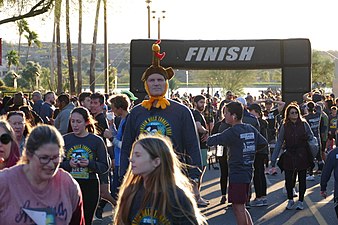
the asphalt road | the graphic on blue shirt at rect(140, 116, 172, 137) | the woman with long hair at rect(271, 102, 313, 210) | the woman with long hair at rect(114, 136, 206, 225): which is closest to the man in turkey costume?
the graphic on blue shirt at rect(140, 116, 172, 137)

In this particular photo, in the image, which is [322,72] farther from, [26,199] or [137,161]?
[26,199]

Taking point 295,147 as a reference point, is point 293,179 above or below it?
below

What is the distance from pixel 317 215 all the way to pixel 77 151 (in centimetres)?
475

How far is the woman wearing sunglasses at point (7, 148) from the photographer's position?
19.2ft

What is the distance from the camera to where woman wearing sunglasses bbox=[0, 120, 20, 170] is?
5852 millimetres

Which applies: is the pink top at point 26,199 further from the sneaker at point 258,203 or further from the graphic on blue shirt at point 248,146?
the sneaker at point 258,203

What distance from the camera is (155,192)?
463cm

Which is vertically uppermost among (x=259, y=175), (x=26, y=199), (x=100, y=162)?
(x=26, y=199)

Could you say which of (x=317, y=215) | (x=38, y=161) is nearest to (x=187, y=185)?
(x=38, y=161)

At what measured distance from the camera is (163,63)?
23.0 meters

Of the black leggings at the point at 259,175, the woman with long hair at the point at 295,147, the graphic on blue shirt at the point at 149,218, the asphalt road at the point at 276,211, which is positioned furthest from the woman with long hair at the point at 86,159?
the black leggings at the point at 259,175

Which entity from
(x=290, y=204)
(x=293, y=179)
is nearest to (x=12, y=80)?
(x=290, y=204)

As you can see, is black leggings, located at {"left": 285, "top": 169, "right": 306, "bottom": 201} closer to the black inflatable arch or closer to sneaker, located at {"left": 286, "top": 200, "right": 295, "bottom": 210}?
sneaker, located at {"left": 286, "top": 200, "right": 295, "bottom": 210}

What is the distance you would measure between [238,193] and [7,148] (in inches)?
147
